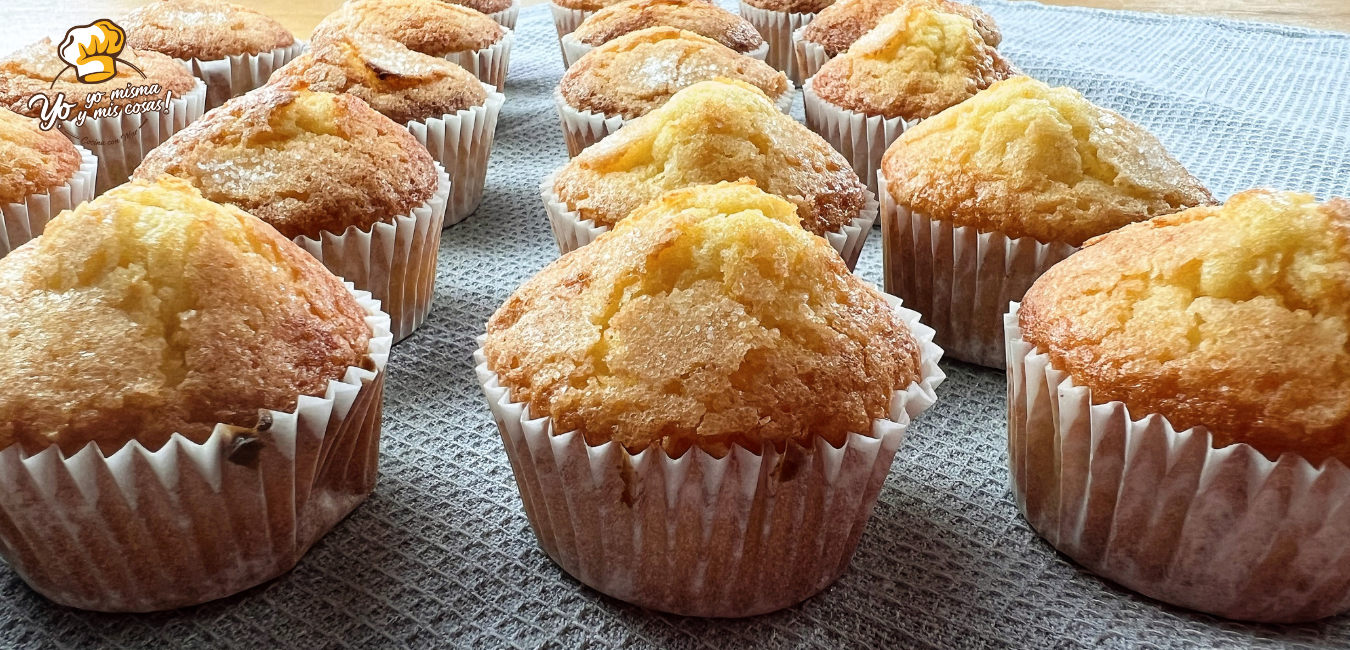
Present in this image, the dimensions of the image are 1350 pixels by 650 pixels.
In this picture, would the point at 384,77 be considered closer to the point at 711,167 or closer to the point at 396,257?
the point at 396,257

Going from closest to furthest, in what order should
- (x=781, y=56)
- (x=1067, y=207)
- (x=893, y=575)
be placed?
(x=893, y=575) → (x=1067, y=207) → (x=781, y=56)

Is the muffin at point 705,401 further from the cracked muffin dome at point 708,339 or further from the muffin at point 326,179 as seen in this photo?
the muffin at point 326,179

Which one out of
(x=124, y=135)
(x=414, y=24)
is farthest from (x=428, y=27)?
(x=124, y=135)

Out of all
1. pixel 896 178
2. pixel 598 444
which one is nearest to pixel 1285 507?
pixel 598 444

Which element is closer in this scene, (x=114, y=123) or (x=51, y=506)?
(x=51, y=506)

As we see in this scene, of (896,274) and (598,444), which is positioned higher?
(598,444)

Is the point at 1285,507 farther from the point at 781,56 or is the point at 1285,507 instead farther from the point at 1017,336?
the point at 781,56
